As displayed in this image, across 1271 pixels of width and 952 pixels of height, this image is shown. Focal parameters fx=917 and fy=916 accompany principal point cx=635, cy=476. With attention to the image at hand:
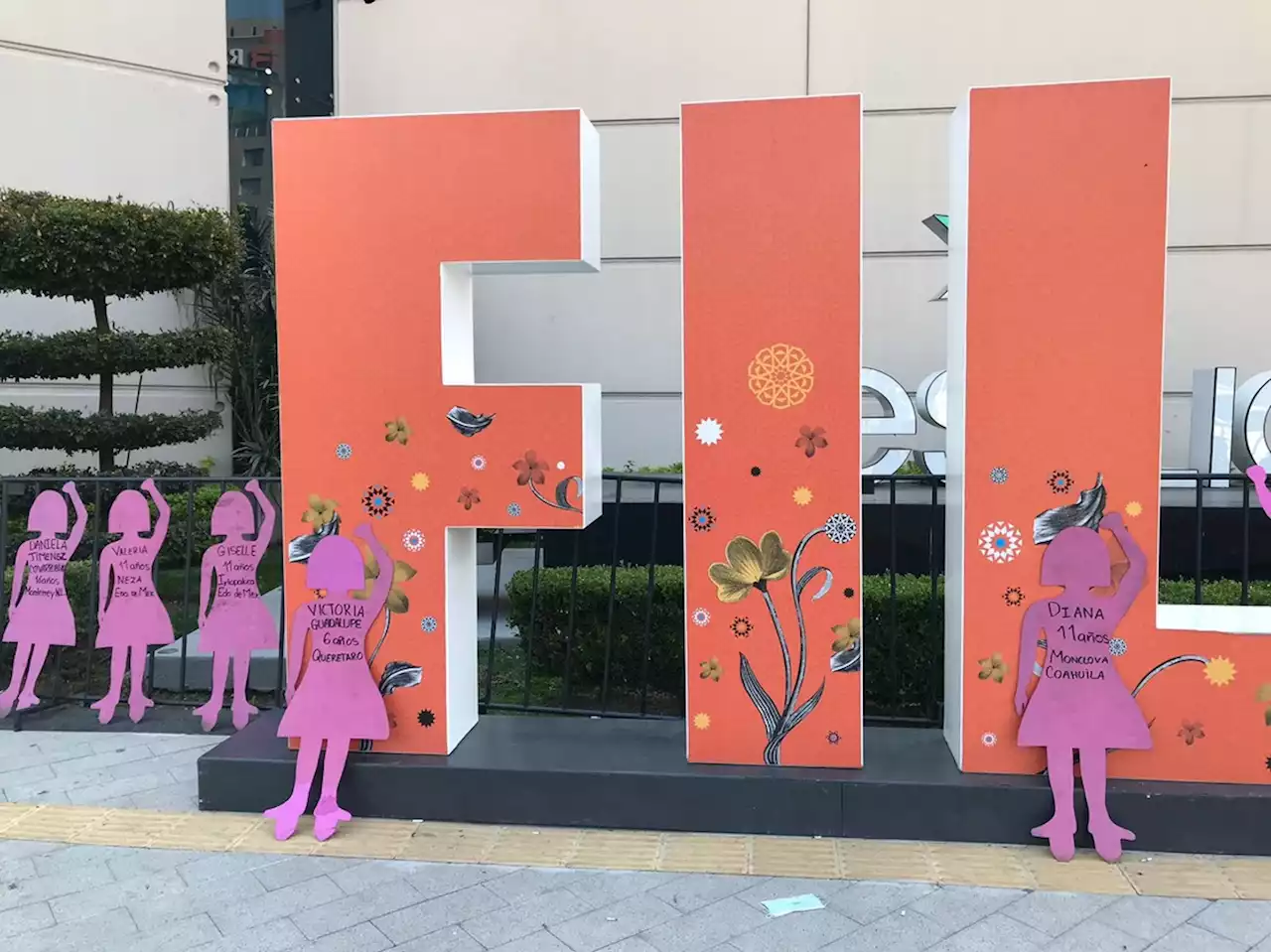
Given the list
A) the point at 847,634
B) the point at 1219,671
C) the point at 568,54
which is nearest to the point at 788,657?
the point at 847,634

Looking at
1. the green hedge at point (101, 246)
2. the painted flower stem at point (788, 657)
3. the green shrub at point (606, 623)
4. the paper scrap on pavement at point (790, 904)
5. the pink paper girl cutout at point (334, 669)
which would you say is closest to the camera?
the paper scrap on pavement at point (790, 904)

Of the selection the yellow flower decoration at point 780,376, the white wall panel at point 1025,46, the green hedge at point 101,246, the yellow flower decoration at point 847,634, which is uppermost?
the white wall panel at point 1025,46

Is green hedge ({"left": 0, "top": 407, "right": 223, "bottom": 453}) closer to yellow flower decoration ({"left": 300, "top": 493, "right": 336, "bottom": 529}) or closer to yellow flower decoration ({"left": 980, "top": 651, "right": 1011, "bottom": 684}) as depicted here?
yellow flower decoration ({"left": 300, "top": 493, "right": 336, "bottom": 529})

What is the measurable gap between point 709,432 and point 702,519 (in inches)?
14.0

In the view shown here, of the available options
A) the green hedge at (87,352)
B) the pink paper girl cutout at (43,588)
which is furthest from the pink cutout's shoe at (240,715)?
the green hedge at (87,352)

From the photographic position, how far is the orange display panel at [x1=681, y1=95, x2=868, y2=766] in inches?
140

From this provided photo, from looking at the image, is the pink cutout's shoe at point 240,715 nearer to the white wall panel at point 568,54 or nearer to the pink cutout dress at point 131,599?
the pink cutout dress at point 131,599

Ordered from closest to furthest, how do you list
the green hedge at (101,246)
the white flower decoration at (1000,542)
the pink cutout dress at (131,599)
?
1. the white flower decoration at (1000,542)
2. the pink cutout dress at (131,599)
3. the green hedge at (101,246)

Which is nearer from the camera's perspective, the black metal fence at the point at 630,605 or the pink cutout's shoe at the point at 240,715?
the pink cutout's shoe at the point at 240,715

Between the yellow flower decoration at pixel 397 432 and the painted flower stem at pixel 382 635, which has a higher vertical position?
the yellow flower decoration at pixel 397 432

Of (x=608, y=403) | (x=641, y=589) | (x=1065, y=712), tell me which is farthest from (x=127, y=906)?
(x=608, y=403)

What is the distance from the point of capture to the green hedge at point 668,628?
497cm

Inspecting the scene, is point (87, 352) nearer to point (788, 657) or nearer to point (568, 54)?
point (568, 54)

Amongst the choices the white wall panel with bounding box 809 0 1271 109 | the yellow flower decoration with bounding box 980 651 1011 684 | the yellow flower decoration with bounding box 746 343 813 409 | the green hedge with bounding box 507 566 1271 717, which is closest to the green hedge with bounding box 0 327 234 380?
the green hedge with bounding box 507 566 1271 717
